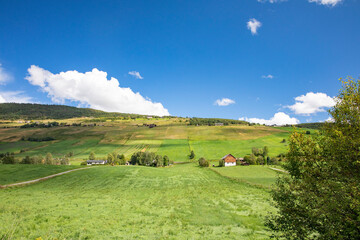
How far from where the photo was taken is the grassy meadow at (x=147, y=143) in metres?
111

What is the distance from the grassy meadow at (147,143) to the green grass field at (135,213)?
6246cm

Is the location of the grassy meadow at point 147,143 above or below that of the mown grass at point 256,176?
above

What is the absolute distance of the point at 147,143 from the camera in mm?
134875

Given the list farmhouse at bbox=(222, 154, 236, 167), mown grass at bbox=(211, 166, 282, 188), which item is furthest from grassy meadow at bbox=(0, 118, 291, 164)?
mown grass at bbox=(211, 166, 282, 188)

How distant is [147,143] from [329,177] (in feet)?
418

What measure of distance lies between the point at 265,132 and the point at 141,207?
5701 inches

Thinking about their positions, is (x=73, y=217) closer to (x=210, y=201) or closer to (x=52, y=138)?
(x=210, y=201)

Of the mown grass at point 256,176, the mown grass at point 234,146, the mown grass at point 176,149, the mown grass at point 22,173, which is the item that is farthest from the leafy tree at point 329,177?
the mown grass at point 234,146

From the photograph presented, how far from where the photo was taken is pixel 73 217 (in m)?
21.2

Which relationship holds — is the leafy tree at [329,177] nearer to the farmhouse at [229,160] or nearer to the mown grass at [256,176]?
the mown grass at [256,176]

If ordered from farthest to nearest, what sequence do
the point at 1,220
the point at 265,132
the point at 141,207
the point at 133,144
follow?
the point at 265,132 → the point at 133,144 → the point at 141,207 → the point at 1,220

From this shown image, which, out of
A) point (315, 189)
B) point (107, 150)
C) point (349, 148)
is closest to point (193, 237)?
point (315, 189)

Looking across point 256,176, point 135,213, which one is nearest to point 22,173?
point 135,213

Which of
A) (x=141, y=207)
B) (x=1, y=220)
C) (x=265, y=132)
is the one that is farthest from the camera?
(x=265, y=132)
